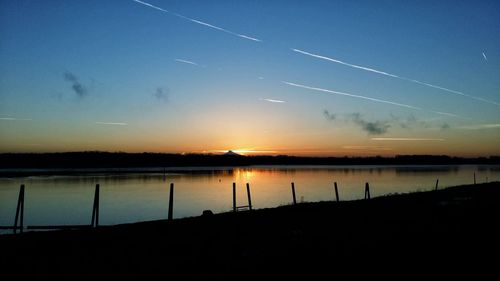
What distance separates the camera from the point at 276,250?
13.2m

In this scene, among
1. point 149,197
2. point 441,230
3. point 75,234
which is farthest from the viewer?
point 149,197

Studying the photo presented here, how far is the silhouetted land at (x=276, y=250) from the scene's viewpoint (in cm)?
1089

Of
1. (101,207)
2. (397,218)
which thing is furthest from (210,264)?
(101,207)

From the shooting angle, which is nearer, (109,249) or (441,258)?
(441,258)

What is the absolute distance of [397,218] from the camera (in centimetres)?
2000

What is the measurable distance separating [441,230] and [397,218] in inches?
157

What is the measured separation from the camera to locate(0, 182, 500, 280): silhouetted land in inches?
429

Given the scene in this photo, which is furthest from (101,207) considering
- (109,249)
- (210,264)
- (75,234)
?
(210,264)

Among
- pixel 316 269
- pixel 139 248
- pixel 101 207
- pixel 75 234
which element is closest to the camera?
pixel 316 269

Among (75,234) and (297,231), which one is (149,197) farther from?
(297,231)

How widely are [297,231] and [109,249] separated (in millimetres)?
7093

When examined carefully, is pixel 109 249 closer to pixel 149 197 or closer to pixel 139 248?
pixel 139 248

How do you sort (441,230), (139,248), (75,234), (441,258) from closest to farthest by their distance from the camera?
(441,258) → (139,248) → (441,230) → (75,234)

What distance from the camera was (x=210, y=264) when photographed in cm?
1209
